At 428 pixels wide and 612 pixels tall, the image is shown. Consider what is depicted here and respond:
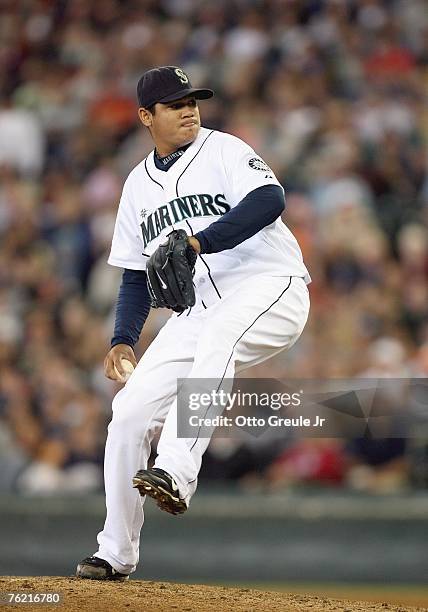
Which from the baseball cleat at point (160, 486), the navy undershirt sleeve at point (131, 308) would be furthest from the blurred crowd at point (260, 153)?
the baseball cleat at point (160, 486)

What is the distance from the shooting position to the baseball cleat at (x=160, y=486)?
3305 mm

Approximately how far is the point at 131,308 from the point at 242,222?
2.44 ft

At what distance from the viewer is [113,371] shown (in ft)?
13.0

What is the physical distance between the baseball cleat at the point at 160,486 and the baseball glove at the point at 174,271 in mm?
573

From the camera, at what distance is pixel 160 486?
3.30 meters

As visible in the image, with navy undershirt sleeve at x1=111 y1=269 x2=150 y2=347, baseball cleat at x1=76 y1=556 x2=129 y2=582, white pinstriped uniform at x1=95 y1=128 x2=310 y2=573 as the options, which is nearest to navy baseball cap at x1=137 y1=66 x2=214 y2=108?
white pinstriped uniform at x1=95 y1=128 x2=310 y2=573

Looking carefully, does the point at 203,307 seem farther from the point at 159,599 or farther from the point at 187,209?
the point at 159,599

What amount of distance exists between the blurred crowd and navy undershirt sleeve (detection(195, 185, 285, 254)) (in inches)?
113

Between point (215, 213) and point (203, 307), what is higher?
point (215, 213)

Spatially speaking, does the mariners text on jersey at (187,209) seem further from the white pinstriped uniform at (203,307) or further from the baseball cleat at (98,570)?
the baseball cleat at (98,570)

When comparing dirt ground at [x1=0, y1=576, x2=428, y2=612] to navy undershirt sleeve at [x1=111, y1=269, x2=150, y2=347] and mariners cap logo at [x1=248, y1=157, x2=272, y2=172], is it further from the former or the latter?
mariners cap logo at [x1=248, y1=157, x2=272, y2=172]

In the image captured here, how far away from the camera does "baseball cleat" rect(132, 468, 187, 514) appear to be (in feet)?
10.8

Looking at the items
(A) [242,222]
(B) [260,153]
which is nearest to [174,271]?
(A) [242,222]

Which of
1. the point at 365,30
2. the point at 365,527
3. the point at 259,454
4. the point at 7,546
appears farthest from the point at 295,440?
the point at 365,30
